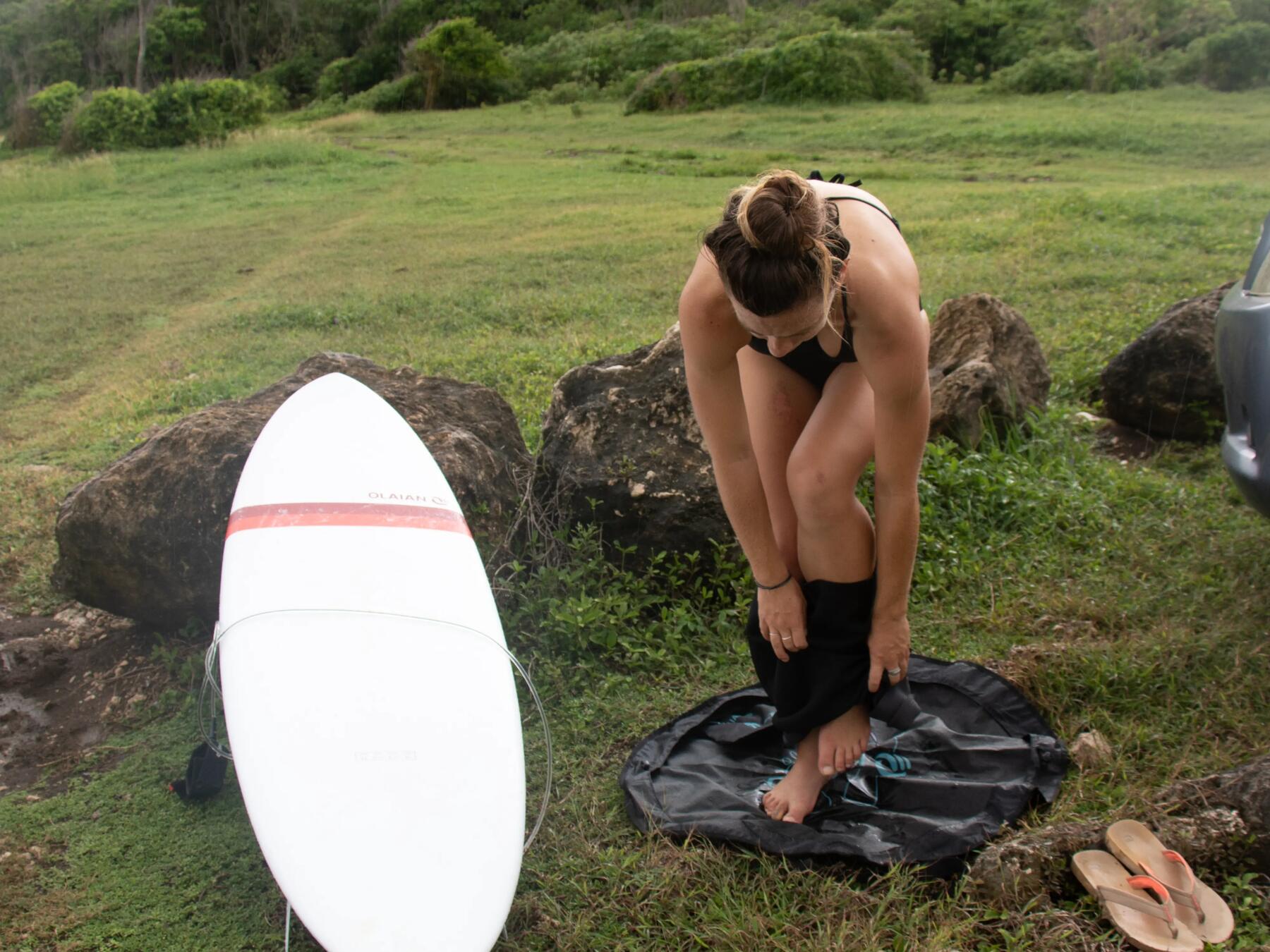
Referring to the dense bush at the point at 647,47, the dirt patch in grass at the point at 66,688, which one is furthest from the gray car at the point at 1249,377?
the dense bush at the point at 647,47

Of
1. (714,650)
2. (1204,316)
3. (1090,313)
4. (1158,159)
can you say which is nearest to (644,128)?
(1158,159)

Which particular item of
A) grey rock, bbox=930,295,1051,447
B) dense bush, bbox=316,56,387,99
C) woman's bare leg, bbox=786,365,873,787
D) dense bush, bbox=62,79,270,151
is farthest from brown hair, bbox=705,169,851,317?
dense bush, bbox=316,56,387,99

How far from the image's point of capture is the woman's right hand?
8.13 ft

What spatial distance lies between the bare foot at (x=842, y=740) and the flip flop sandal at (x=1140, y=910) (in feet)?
1.79

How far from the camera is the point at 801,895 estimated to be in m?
2.35

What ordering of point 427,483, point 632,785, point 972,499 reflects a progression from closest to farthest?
point 632,785
point 427,483
point 972,499

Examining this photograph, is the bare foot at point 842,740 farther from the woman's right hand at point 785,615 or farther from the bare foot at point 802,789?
the woman's right hand at point 785,615

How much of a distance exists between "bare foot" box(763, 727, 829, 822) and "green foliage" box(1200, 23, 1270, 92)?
19.3 m

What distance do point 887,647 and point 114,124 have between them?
2157 cm

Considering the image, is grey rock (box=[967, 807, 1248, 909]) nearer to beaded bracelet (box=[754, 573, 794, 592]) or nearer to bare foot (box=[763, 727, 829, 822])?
bare foot (box=[763, 727, 829, 822])

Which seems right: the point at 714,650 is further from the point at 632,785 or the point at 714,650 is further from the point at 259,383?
the point at 259,383

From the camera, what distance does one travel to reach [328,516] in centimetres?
281

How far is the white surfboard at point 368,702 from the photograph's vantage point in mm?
2186

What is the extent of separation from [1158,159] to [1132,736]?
1259 centimetres
